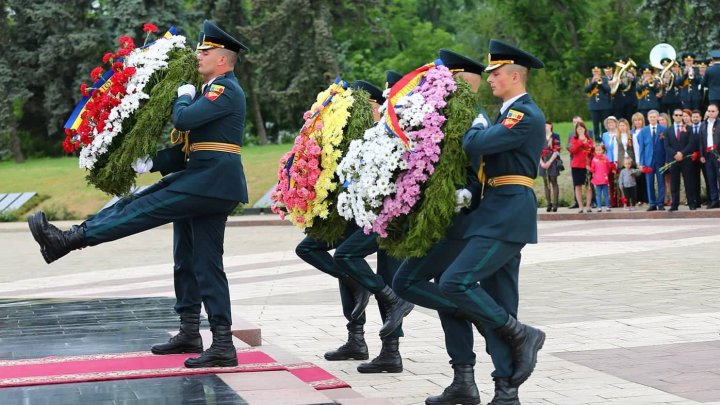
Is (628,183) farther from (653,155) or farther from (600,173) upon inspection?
(653,155)

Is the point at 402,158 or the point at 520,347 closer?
the point at 520,347

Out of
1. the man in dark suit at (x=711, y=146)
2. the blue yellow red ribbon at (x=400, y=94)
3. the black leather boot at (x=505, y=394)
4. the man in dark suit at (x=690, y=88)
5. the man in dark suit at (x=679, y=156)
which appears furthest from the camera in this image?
the man in dark suit at (x=690, y=88)

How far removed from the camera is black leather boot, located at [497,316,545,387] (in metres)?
6.33

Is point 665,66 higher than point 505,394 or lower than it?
higher

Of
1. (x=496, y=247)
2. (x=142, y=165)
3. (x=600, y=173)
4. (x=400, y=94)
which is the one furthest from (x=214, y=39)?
(x=600, y=173)

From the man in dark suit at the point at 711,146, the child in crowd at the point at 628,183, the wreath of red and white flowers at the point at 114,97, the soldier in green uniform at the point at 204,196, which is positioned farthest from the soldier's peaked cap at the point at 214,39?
the child in crowd at the point at 628,183

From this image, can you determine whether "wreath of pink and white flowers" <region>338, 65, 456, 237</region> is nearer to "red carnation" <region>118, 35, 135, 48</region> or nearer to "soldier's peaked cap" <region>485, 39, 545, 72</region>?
"soldier's peaked cap" <region>485, 39, 545, 72</region>

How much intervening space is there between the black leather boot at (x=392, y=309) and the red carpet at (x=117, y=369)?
55 centimetres

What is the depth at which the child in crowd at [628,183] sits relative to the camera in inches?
902

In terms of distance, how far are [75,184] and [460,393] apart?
28.5m

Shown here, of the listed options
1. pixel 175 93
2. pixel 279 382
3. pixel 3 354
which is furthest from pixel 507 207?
pixel 3 354

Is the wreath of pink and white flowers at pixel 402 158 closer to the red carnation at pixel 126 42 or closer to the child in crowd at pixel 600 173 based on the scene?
the red carnation at pixel 126 42

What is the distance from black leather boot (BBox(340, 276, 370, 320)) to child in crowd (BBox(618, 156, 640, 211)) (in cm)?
1516

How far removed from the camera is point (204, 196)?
7312 mm
